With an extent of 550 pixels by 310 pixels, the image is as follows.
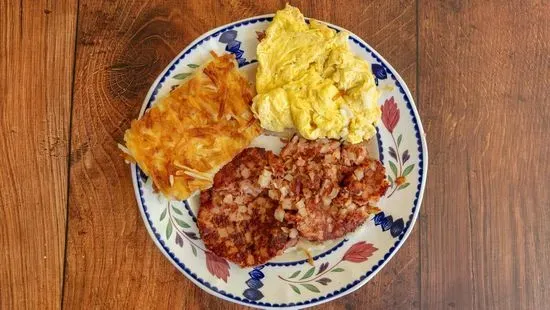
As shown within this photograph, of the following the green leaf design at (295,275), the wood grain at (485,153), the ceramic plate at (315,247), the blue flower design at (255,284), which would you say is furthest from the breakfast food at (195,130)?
the wood grain at (485,153)

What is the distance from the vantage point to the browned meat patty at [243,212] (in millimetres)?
2582

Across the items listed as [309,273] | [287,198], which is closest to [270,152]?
[287,198]

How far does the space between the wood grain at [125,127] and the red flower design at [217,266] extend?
0.53ft

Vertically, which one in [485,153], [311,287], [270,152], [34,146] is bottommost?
[311,287]

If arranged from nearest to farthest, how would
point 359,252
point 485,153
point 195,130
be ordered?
point 195,130, point 359,252, point 485,153

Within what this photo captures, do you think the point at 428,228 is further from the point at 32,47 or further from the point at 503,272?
the point at 32,47

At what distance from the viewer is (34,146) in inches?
106

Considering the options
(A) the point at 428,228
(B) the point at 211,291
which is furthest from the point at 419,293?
(B) the point at 211,291

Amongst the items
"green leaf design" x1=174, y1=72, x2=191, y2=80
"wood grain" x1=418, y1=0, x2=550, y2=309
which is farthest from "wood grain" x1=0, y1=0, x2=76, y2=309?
"wood grain" x1=418, y1=0, x2=550, y2=309

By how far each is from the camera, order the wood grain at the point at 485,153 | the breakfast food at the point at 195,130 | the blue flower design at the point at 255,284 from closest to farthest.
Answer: the breakfast food at the point at 195,130 → the blue flower design at the point at 255,284 → the wood grain at the point at 485,153

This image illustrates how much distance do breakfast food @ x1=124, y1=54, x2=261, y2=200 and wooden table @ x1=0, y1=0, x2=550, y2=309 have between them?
0.93ft

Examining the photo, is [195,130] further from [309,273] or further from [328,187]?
[309,273]

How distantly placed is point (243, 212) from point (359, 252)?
574mm

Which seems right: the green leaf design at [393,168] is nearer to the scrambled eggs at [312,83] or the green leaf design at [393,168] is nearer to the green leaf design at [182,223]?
the scrambled eggs at [312,83]
